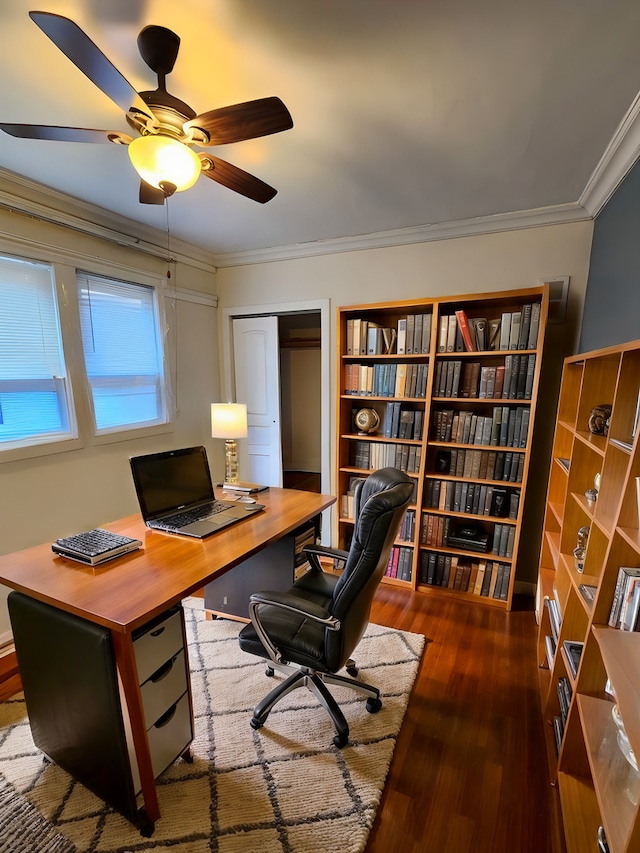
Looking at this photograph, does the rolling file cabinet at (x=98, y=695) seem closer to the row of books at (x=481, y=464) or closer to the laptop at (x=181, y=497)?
the laptop at (x=181, y=497)

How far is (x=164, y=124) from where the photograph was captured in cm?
121

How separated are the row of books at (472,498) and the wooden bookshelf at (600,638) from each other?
0.52 m

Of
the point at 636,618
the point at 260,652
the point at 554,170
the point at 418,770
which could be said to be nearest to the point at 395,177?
the point at 554,170

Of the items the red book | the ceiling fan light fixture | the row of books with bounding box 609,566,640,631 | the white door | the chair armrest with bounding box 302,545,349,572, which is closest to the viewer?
the row of books with bounding box 609,566,640,631

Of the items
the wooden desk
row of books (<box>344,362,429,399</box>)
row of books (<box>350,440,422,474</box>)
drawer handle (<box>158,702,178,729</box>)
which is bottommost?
drawer handle (<box>158,702,178,729</box>)

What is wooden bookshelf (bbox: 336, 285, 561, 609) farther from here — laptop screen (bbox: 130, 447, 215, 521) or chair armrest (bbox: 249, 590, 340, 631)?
chair armrest (bbox: 249, 590, 340, 631)

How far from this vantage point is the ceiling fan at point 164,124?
3.48 feet

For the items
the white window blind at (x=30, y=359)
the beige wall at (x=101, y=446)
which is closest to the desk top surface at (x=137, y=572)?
the beige wall at (x=101, y=446)

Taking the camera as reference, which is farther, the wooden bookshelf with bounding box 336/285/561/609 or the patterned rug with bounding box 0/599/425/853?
the wooden bookshelf with bounding box 336/285/561/609

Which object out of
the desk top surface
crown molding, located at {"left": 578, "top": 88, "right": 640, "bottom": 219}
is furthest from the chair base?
crown molding, located at {"left": 578, "top": 88, "right": 640, "bottom": 219}

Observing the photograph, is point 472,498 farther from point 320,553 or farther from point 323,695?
point 323,695

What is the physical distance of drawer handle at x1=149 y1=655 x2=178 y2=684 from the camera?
4.06 feet

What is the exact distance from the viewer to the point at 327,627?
1359mm

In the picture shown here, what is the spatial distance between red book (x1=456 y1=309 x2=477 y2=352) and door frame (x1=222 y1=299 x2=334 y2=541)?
1039mm
